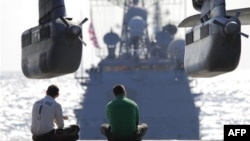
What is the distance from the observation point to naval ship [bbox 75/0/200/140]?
194ft

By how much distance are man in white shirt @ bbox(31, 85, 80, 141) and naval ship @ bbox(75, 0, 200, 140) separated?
4484 cm

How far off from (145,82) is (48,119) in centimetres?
4881

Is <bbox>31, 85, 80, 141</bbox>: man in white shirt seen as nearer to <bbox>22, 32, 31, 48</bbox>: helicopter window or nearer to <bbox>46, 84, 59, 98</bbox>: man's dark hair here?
<bbox>46, 84, 59, 98</bbox>: man's dark hair

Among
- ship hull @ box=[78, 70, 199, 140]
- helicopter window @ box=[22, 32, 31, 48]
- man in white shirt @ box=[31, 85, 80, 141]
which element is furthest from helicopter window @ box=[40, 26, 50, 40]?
ship hull @ box=[78, 70, 199, 140]

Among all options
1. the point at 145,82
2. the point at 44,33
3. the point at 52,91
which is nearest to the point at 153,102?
the point at 145,82

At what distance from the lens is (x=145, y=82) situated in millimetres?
61156

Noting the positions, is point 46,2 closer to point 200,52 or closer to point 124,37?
point 200,52

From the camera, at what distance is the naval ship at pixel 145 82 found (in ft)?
194

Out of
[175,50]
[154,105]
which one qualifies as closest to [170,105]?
[154,105]

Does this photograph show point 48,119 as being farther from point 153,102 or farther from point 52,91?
point 153,102

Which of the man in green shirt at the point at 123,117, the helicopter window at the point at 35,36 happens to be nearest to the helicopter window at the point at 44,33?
the helicopter window at the point at 35,36

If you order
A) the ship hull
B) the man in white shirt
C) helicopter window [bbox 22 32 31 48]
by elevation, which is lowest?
the ship hull

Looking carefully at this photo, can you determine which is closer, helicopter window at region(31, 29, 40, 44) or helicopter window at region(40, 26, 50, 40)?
helicopter window at region(40, 26, 50, 40)

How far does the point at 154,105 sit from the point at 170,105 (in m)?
1.28
